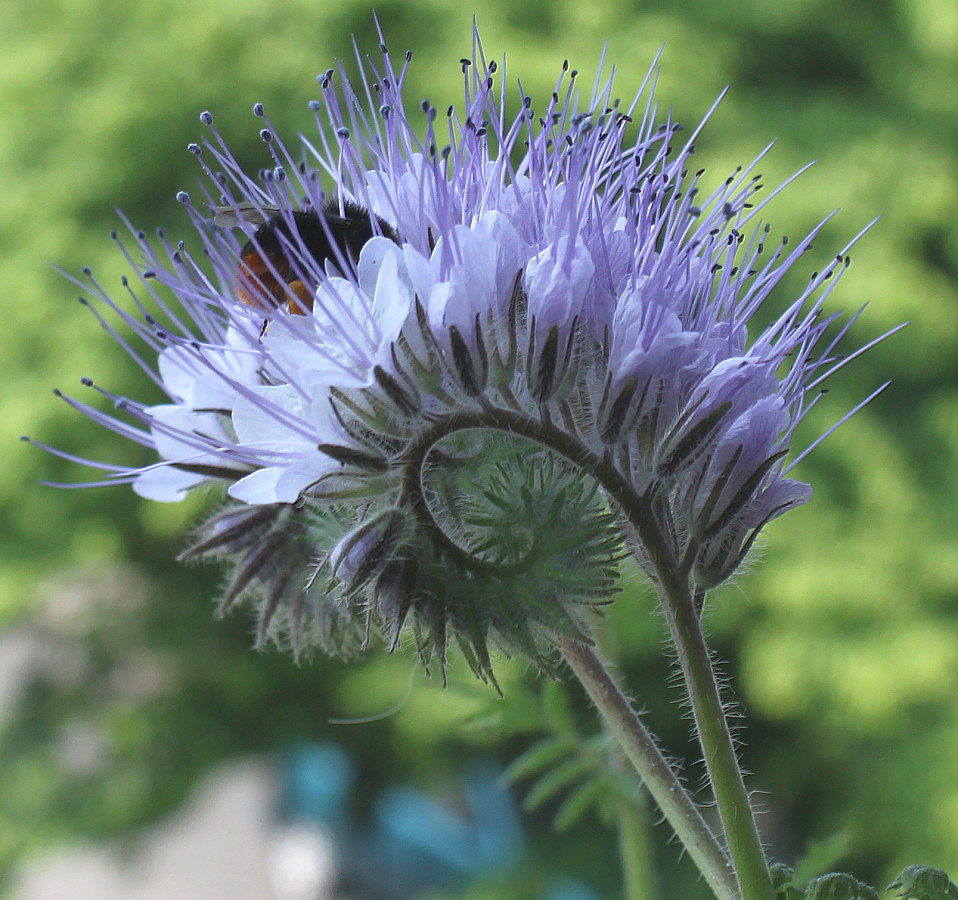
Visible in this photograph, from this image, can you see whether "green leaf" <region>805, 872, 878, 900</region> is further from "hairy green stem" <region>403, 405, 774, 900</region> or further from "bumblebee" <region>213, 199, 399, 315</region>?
"bumblebee" <region>213, 199, 399, 315</region>

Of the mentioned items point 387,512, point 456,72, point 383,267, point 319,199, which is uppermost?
point 456,72

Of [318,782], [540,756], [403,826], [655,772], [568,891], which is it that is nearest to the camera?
[655,772]

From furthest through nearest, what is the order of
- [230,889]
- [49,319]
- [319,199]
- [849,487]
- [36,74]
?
1. [230,889]
2. [36,74]
3. [49,319]
4. [849,487]
5. [319,199]

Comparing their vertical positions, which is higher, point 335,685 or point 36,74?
point 36,74

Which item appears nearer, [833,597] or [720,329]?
[720,329]

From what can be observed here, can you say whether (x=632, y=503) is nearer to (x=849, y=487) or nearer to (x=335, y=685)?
(x=849, y=487)

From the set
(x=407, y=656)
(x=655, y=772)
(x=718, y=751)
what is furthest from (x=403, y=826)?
(x=718, y=751)

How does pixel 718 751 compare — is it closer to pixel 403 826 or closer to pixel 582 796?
pixel 582 796

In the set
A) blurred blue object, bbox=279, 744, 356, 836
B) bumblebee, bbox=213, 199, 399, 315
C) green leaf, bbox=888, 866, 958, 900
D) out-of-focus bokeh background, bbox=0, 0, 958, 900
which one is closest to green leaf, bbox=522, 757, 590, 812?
green leaf, bbox=888, 866, 958, 900

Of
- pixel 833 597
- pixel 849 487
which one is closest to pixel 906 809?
pixel 833 597
